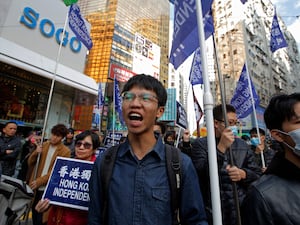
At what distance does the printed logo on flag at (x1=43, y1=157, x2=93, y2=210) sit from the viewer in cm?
212

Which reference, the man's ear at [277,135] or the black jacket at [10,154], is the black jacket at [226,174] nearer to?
the man's ear at [277,135]

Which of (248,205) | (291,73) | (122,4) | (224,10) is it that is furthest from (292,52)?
(248,205)

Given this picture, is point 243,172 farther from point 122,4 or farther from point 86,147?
point 122,4

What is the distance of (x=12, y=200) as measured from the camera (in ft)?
6.99

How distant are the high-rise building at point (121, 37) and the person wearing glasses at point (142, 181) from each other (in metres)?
36.2

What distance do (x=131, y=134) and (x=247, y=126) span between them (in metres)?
27.3

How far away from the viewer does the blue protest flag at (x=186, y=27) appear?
188cm

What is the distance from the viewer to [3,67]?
6.74 m

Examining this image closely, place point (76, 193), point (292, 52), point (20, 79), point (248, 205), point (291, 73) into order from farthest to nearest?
point (292, 52)
point (291, 73)
point (20, 79)
point (76, 193)
point (248, 205)

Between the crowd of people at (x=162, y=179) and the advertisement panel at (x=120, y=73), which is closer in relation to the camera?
the crowd of people at (x=162, y=179)

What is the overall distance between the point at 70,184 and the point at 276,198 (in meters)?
2.05

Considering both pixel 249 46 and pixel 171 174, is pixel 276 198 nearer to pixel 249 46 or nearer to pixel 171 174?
pixel 171 174

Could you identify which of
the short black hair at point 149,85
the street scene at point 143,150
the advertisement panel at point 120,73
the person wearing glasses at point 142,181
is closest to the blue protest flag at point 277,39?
the street scene at point 143,150

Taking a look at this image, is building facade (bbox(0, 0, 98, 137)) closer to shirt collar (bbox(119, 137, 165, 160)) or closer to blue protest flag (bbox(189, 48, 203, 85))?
blue protest flag (bbox(189, 48, 203, 85))
